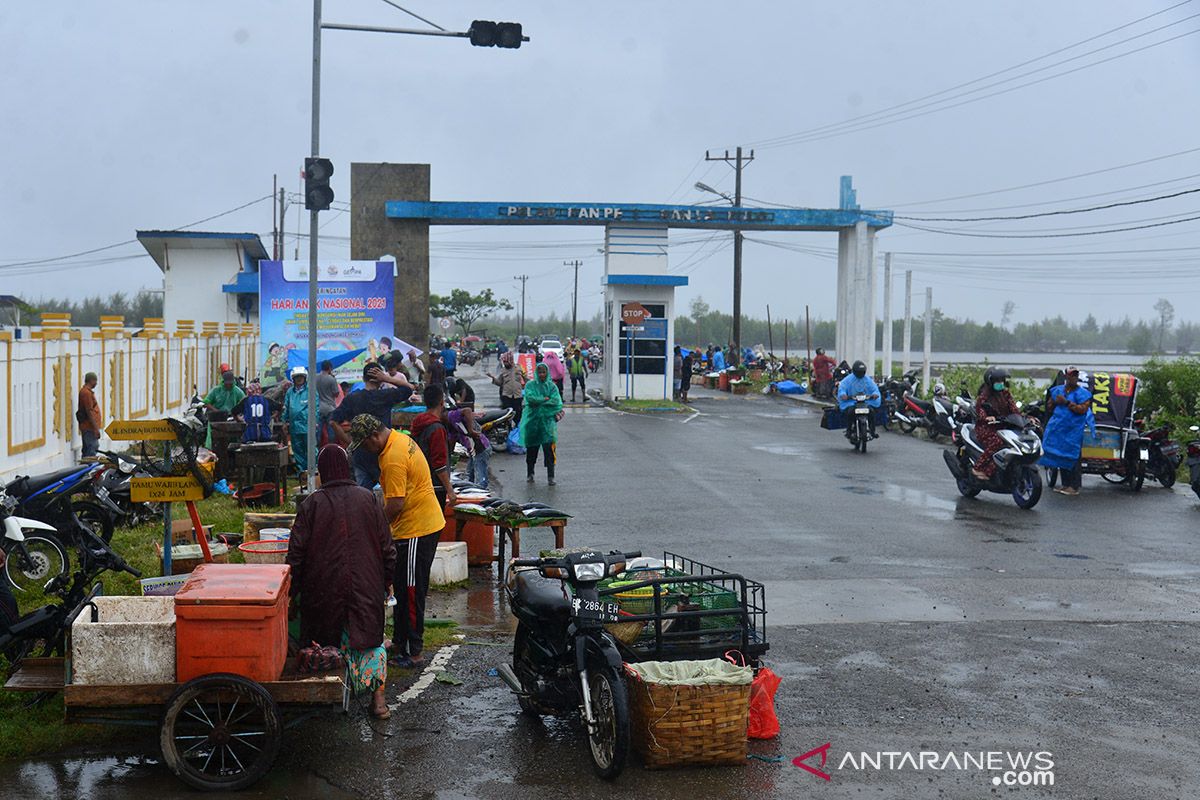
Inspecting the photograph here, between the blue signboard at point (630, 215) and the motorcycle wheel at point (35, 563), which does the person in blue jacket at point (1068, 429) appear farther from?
the blue signboard at point (630, 215)

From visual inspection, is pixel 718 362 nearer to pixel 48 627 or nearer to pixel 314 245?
pixel 314 245

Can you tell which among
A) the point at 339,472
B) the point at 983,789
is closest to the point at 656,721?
the point at 983,789

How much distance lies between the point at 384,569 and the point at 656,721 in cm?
186

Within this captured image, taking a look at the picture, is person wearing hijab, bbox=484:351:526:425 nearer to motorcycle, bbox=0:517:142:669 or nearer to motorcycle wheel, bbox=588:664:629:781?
motorcycle, bbox=0:517:142:669

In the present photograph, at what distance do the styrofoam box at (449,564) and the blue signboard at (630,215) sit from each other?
93.4 ft

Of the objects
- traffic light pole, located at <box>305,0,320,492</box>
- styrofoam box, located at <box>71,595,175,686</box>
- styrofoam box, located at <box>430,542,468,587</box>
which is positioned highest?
traffic light pole, located at <box>305,0,320,492</box>

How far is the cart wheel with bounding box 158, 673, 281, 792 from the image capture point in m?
5.98

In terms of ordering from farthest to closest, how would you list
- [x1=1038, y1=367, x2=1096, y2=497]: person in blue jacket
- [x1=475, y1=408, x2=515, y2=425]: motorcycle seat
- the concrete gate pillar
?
the concrete gate pillar → [x1=475, y1=408, x2=515, y2=425]: motorcycle seat → [x1=1038, y1=367, x2=1096, y2=497]: person in blue jacket

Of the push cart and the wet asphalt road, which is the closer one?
the wet asphalt road

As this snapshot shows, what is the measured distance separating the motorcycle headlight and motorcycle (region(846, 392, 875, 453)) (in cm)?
1797

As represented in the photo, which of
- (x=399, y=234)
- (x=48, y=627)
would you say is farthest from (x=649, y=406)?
(x=48, y=627)

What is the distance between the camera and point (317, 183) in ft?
48.6

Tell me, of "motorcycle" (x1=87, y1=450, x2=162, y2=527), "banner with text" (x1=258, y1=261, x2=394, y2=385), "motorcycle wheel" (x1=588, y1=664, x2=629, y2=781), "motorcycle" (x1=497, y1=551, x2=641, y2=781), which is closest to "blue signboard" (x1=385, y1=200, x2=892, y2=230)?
"banner with text" (x1=258, y1=261, x2=394, y2=385)

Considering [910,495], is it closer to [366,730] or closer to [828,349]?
[366,730]
